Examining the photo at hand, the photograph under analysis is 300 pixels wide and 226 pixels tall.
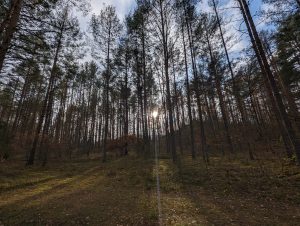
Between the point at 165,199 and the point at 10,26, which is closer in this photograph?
the point at 10,26

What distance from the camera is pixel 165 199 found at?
24.6ft

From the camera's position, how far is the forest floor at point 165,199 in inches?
217

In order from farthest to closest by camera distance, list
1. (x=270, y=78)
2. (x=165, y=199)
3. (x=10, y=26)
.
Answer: (x=270, y=78)
(x=165, y=199)
(x=10, y=26)

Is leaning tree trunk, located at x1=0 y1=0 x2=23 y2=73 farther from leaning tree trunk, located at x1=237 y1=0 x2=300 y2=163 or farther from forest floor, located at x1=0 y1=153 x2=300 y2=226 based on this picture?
leaning tree trunk, located at x1=237 y1=0 x2=300 y2=163

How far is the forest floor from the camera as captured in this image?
5.51 m

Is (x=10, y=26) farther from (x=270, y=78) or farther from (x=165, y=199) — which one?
(x=270, y=78)

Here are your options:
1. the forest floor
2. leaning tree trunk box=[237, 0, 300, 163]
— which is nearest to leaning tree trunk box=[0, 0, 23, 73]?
the forest floor

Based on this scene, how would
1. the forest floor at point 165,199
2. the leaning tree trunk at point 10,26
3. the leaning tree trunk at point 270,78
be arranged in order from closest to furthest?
the forest floor at point 165,199 < the leaning tree trunk at point 10,26 < the leaning tree trunk at point 270,78

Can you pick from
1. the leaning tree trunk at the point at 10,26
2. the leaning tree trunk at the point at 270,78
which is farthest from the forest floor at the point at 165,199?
the leaning tree trunk at the point at 10,26

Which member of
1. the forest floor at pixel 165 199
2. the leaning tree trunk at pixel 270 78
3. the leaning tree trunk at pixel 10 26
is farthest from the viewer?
the leaning tree trunk at pixel 270 78

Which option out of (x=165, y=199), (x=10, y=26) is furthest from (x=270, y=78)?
(x=10, y=26)

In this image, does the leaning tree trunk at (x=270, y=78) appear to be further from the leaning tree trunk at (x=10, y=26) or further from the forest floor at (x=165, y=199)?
the leaning tree trunk at (x=10, y=26)

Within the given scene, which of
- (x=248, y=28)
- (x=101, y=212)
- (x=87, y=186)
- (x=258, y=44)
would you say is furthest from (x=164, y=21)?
(x=101, y=212)

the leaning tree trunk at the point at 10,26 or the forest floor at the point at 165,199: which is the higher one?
the leaning tree trunk at the point at 10,26
